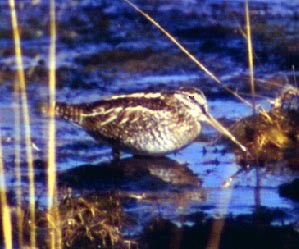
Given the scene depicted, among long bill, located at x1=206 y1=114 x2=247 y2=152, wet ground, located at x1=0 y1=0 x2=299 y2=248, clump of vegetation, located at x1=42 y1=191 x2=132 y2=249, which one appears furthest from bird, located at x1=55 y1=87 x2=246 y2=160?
clump of vegetation, located at x1=42 y1=191 x2=132 y2=249

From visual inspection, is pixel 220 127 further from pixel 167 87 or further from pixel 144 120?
pixel 167 87

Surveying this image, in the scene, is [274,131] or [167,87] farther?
[167,87]

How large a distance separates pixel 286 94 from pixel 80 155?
5.01 feet

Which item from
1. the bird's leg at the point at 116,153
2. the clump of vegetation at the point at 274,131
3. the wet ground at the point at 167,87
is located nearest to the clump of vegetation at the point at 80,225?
the wet ground at the point at 167,87

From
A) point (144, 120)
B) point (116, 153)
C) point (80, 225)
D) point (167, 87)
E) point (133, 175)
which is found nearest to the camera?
point (80, 225)

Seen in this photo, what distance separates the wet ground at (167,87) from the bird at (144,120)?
5.2 inches

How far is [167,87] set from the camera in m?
11.8

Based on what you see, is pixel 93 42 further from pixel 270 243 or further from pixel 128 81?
pixel 270 243

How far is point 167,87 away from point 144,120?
2.52m

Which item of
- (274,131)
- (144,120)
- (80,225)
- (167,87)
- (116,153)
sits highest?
(167,87)

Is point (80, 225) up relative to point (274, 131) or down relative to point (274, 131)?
down

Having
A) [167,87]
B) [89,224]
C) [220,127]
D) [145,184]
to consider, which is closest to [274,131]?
[220,127]

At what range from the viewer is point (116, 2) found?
16.1m

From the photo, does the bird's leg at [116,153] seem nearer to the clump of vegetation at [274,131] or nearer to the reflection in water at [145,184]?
the reflection in water at [145,184]
